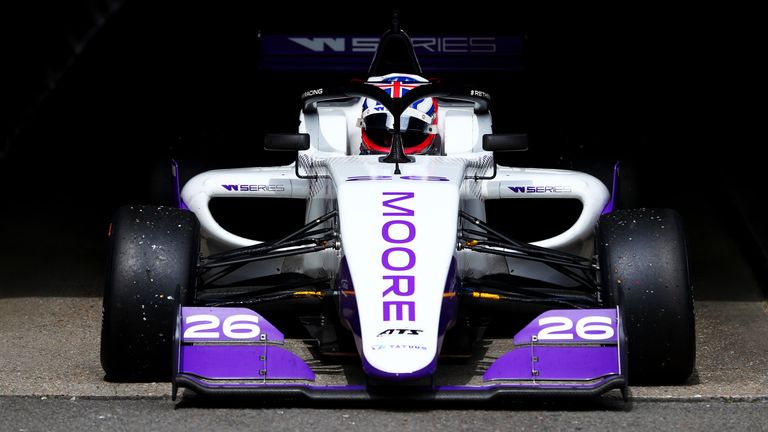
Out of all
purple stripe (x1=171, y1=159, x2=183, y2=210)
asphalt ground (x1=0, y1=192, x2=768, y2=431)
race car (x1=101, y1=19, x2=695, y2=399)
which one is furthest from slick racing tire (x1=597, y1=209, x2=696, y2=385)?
purple stripe (x1=171, y1=159, x2=183, y2=210)

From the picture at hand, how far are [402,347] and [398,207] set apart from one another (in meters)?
0.88

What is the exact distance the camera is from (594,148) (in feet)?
33.8

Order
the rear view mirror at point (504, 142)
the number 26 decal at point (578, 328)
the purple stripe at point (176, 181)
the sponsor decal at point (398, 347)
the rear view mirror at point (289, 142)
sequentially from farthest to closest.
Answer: the purple stripe at point (176, 181) → the rear view mirror at point (289, 142) → the rear view mirror at point (504, 142) → the number 26 decal at point (578, 328) → the sponsor decal at point (398, 347)

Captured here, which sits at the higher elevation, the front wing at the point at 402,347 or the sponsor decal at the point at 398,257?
the sponsor decal at the point at 398,257

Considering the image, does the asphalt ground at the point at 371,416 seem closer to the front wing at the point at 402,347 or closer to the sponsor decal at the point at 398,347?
the front wing at the point at 402,347

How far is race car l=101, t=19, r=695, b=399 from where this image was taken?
674 cm

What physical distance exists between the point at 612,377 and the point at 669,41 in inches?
513

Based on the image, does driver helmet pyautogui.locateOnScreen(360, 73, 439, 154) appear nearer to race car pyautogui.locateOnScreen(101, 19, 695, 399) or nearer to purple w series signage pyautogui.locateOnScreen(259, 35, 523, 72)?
race car pyautogui.locateOnScreen(101, 19, 695, 399)

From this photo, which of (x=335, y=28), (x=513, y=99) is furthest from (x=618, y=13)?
(x=513, y=99)

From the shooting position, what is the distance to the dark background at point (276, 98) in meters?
12.0

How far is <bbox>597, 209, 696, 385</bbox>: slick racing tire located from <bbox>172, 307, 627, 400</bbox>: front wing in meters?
0.23

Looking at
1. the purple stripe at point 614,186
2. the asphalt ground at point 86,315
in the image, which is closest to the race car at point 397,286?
the asphalt ground at point 86,315

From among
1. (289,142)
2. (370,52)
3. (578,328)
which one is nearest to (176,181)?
(289,142)

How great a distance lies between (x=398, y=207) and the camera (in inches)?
283
